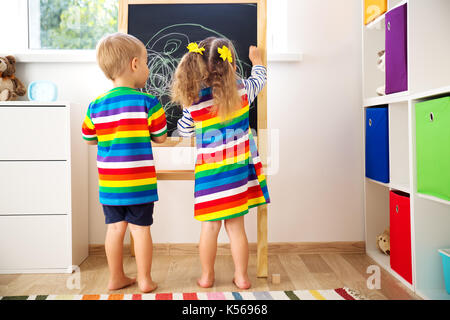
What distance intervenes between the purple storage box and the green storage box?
0.23 metres

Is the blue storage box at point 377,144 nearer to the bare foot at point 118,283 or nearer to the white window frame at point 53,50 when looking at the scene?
the white window frame at point 53,50

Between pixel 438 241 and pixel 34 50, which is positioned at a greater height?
pixel 34 50

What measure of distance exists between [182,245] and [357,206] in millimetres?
983

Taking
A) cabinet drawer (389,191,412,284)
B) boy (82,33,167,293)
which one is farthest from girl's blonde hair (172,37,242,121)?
cabinet drawer (389,191,412,284)

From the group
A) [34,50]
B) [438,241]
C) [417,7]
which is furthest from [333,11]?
[34,50]

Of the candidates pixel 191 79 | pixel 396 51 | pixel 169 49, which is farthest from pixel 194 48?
pixel 396 51

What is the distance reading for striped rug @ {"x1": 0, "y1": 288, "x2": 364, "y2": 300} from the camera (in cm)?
172

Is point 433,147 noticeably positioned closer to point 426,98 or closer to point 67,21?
point 426,98

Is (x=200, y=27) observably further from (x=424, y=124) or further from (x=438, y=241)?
(x=438, y=241)

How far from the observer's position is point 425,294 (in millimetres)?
1721

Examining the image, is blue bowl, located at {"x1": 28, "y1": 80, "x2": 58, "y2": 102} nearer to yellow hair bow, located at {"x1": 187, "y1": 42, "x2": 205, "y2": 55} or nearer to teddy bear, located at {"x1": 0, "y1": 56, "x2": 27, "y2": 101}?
teddy bear, located at {"x1": 0, "y1": 56, "x2": 27, "y2": 101}

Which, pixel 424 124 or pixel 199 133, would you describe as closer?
pixel 424 124

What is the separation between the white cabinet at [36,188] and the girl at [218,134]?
65 cm

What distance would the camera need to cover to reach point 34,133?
207 cm
